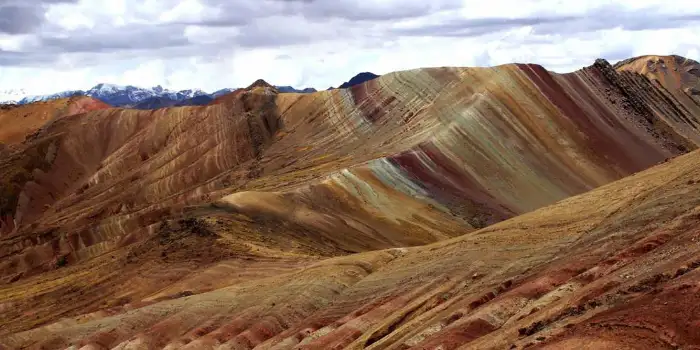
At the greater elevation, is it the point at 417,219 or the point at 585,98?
the point at 585,98

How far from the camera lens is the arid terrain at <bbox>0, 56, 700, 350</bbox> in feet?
113

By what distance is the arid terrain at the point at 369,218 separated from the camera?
113 feet

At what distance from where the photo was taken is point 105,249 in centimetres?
7581

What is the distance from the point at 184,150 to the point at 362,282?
2872 inches

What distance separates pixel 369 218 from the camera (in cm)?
7606


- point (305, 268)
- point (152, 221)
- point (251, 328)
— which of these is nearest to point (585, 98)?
point (152, 221)

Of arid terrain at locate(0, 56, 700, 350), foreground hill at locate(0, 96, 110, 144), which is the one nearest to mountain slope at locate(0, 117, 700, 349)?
arid terrain at locate(0, 56, 700, 350)

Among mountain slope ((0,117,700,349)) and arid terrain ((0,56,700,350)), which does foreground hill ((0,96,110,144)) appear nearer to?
arid terrain ((0,56,700,350))

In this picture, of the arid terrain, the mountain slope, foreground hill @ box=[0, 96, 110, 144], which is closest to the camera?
the mountain slope

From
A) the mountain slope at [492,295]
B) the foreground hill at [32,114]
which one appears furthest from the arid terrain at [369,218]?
the foreground hill at [32,114]

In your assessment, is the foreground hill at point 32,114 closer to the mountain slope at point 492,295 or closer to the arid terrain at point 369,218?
the arid terrain at point 369,218

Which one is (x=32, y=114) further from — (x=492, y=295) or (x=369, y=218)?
(x=492, y=295)

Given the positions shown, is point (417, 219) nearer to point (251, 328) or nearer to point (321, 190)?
point (321, 190)

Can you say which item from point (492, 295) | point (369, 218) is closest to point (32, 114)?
point (369, 218)
